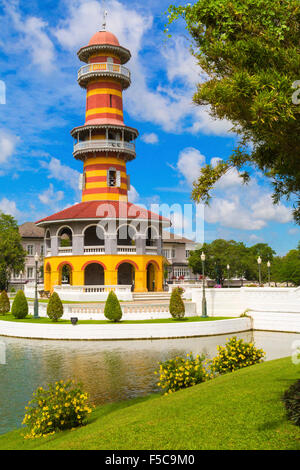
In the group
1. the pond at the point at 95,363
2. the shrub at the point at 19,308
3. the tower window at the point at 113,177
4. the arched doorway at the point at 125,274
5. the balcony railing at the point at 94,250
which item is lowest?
the pond at the point at 95,363

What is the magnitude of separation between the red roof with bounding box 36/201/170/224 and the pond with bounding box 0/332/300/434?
18.9 m

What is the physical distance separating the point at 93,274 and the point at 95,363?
1156 inches

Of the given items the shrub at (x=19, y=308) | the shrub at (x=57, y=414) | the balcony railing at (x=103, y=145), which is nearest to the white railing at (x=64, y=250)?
the balcony railing at (x=103, y=145)

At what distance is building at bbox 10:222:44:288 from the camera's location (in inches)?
2863

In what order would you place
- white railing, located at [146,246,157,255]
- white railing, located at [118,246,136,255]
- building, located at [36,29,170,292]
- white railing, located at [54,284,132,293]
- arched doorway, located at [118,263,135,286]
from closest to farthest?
white railing, located at [54,284,132,293] → building, located at [36,29,170,292] → white railing, located at [118,246,136,255] → white railing, located at [146,246,157,255] → arched doorway, located at [118,263,135,286]

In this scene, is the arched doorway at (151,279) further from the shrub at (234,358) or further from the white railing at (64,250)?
the shrub at (234,358)

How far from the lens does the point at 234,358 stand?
1338 centimetres

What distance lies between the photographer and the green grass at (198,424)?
22.7ft

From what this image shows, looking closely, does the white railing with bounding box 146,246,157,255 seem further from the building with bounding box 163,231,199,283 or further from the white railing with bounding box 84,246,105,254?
the building with bounding box 163,231,199,283

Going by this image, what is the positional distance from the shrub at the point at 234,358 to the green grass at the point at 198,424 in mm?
2449

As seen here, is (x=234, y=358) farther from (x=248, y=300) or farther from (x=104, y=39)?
(x=104, y=39)

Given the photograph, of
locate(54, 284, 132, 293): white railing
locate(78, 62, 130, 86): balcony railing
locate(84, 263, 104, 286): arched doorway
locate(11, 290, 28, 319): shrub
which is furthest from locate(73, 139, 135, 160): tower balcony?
locate(11, 290, 28, 319): shrub
